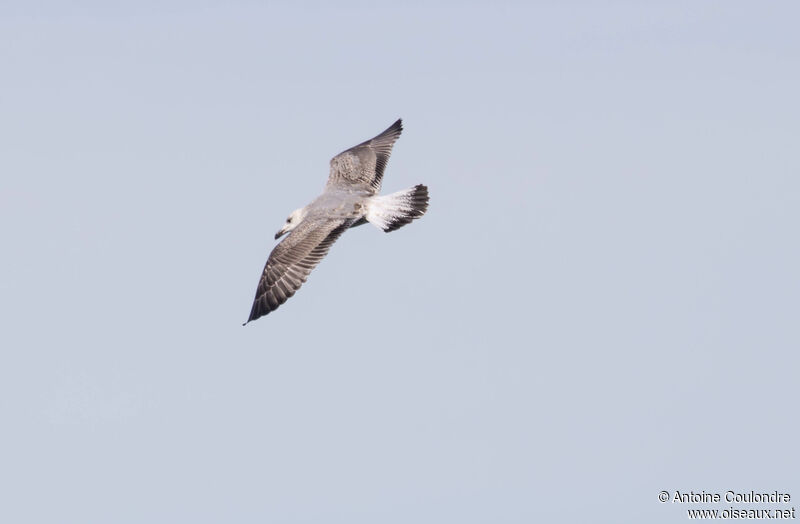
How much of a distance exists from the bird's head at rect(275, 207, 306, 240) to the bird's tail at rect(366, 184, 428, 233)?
139 cm

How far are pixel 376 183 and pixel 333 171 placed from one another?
110 cm

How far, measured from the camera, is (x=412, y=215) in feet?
75.7

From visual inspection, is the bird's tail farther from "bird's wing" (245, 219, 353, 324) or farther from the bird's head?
the bird's head

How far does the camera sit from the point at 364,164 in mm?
26688

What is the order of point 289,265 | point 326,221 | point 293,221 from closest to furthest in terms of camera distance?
point 289,265
point 326,221
point 293,221

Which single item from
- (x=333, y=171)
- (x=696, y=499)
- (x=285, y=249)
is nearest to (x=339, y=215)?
(x=285, y=249)

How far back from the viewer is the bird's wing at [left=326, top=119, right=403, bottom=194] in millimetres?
25984

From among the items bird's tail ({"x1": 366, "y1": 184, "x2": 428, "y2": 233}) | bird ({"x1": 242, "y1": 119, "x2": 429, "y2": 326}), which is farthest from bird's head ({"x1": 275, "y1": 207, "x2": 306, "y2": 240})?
bird's tail ({"x1": 366, "y1": 184, "x2": 428, "y2": 233})

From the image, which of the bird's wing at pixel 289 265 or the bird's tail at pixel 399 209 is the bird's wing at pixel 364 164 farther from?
the bird's wing at pixel 289 265

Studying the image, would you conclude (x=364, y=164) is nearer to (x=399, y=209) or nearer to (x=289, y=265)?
(x=399, y=209)

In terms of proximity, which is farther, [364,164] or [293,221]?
[364,164]

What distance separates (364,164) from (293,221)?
3.07m

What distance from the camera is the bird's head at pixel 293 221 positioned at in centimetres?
2409

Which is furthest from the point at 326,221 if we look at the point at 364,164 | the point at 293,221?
the point at 364,164
